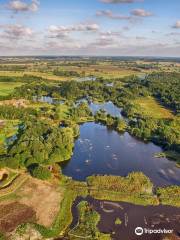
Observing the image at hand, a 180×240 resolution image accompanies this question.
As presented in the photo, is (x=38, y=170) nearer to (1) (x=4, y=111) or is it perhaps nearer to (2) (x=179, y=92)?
(1) (x=4, y=111)

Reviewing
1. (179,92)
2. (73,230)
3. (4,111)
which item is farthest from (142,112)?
(73,230)

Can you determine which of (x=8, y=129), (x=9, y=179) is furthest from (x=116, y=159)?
(x=8, y=129)

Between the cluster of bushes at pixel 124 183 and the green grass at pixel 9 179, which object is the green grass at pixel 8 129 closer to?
the green grass at pixel 9 179

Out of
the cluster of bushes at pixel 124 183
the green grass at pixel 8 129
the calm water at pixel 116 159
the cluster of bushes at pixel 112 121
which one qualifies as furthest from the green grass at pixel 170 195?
the green grass at pixel 8 129

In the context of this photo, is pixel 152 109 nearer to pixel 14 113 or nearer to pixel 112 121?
pixel 112 121

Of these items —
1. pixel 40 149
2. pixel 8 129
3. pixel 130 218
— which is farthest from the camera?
pixel 8 129

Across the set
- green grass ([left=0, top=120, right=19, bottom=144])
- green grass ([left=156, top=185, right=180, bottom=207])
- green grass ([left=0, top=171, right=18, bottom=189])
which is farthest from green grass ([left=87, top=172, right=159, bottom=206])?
green grass ([left=0, top=120, right=19, bottom=144])
